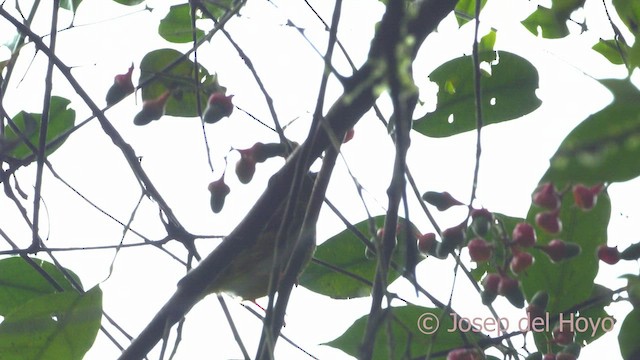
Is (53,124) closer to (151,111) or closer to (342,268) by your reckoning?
(151,111)

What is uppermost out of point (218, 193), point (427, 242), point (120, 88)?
point (120, 88)

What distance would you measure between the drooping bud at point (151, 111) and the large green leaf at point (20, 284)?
335 mm

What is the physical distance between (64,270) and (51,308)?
7.6 inches

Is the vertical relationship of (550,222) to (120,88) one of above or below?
below

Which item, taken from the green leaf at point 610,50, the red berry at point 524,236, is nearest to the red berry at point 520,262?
the red berry at point 524,236

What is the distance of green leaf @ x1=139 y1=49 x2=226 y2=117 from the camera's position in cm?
164

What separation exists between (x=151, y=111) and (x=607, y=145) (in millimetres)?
1228

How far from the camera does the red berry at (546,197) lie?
3.74 feet

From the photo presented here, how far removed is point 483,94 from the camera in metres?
1.57

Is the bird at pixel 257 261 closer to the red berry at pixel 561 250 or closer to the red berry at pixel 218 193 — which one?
the red berry at pixel 218 193

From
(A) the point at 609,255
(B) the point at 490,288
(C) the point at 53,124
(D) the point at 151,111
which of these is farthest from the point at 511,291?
(C) the point at 53,124

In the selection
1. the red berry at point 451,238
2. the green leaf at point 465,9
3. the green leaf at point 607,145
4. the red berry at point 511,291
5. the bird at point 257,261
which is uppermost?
the green leaf at point 465,9

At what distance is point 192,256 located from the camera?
150cm

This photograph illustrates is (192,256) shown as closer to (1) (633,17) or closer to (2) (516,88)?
(2) (516,88)
